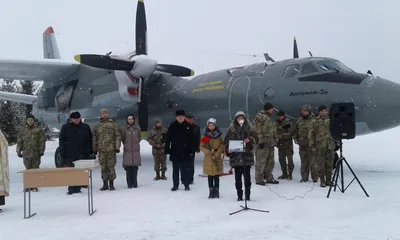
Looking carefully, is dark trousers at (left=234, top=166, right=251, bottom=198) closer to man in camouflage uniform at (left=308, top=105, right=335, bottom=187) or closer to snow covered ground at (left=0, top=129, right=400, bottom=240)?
snow covered ground at (left=0, top=129, right=400, bottom=240)

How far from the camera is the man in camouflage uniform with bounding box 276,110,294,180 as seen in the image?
9148 mm

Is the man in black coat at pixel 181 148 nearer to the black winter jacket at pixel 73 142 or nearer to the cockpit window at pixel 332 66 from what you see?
the black winter jacket at pixel 73 142

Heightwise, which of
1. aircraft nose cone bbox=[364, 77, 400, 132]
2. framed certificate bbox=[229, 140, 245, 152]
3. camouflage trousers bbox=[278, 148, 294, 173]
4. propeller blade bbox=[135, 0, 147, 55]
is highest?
propeller blade bbox=[135, 0, 147, 55]

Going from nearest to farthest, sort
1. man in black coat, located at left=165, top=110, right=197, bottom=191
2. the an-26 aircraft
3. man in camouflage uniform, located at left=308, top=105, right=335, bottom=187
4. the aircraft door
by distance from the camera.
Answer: man in camouflage uniform, located at left=308, top=105, right=335, bottom=187
man in black coat, located at left=165, top=110, right=197, bottom=191
the an-26 aircraft
the aircraft door

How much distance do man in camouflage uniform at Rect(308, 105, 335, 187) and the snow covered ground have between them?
0.37 metres

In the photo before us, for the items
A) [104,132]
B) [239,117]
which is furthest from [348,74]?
[104,132]

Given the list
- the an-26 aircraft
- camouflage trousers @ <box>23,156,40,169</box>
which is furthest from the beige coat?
camouflage trousers @ <box>23,156,40,169</box>

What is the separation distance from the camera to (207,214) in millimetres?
6035

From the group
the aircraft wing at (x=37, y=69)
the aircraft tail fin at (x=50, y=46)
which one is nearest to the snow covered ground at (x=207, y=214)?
the aircraft wing at (x=37, y=69)

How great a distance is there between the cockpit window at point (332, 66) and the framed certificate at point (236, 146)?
4.29 metres

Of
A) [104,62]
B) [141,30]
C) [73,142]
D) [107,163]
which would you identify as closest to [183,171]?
[107,163]

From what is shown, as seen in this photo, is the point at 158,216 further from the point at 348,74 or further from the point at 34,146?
the point at 348,74

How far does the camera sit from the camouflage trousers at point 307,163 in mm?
8509

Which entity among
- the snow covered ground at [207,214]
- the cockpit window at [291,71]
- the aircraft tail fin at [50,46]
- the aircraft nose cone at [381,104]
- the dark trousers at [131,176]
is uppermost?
the aircraft tail fin at [50,46]
